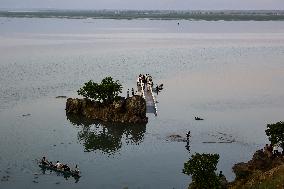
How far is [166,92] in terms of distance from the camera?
106 metres

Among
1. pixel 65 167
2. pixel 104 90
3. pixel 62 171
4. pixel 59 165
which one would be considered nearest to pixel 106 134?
pixel 104 90

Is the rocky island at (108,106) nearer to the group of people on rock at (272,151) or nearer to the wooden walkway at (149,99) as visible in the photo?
the wooden walkway at (149,99)

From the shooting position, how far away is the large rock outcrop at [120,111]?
80.8 metres

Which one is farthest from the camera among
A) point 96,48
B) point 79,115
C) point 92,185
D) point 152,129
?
point 96,48

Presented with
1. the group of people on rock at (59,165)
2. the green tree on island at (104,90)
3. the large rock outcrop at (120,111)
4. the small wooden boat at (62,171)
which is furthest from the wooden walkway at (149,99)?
the small wooden boat at (62,171)

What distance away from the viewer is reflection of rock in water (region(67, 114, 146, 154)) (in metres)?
69.6

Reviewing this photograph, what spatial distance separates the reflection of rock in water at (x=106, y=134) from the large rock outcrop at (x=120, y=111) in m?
1.32

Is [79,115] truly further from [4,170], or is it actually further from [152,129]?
[4,170]

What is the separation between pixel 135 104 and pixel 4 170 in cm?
2792

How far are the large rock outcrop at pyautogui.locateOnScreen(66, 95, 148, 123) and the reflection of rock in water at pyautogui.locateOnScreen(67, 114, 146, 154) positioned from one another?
132 cm

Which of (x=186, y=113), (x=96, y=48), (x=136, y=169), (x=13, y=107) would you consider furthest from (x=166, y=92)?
(x=96, y=48)

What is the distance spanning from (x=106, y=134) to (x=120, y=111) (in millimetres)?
8217

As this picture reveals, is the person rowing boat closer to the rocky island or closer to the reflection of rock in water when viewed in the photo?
the reflection of rock in water

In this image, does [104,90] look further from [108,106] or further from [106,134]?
[106,134]
